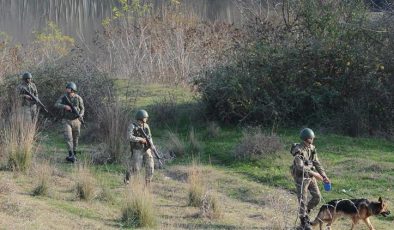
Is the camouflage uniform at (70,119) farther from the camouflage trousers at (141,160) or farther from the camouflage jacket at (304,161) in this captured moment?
the camouflage jacket at (304,161)

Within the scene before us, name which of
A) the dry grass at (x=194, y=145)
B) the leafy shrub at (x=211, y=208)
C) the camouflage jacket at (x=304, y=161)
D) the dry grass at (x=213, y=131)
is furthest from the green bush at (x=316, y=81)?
the camouflage jacket at (x=304, y=161)

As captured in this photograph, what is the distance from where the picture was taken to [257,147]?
50.1ft

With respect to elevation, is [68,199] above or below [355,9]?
below

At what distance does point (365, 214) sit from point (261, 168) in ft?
16.2

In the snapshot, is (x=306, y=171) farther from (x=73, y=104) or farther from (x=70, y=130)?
(x=70, y=130)

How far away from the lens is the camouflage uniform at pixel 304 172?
33.5 ft

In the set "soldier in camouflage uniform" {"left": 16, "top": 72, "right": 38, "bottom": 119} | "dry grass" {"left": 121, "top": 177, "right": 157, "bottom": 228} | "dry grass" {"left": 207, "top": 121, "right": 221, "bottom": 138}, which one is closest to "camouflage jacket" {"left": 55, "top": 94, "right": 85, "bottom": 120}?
"soldier in camouflage uniform" {"left": 16, "top": 72, "right": 38, "bottom": 119}

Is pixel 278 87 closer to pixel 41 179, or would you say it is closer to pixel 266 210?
pixel 266 210

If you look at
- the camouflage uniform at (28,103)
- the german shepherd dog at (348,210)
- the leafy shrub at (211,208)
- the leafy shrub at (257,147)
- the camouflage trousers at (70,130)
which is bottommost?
the leafy shrub at (211,208)

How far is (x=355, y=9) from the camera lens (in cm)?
2003

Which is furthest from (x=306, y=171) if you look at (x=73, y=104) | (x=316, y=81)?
(x=316, y=81)

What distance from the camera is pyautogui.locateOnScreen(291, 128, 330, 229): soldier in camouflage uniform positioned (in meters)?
10.2

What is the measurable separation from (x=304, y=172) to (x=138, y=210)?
239 cm

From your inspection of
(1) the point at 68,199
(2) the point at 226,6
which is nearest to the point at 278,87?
(1) the point at 68,199
